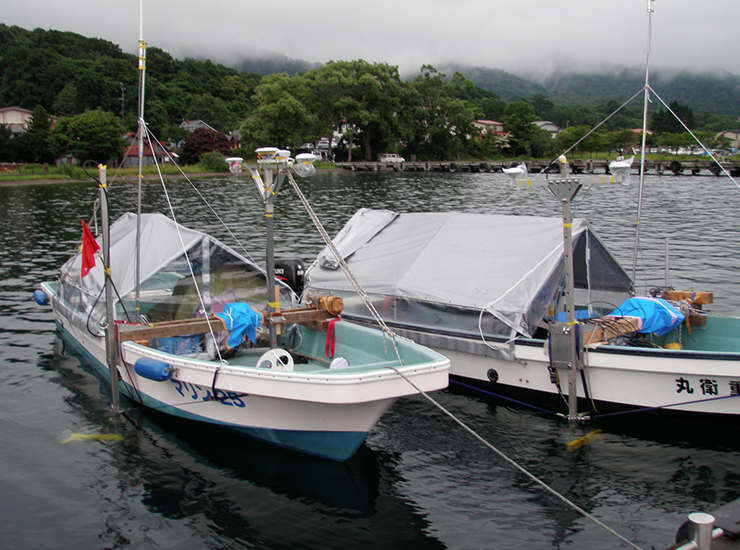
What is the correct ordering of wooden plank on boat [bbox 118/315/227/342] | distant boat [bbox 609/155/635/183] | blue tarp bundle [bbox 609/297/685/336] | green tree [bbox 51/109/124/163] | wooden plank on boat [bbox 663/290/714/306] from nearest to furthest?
1. distant boat [bbox 609/155/635/183]
2. wooden plank on boat [bbox 118/315/227/342]
3. blue tarp bundle [bbox 609/297/685/336]
4. wooden plank on boat [bbox 663/290/714/306]
5. green tree [bbox 51/109/124/163]

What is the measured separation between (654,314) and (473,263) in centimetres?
326

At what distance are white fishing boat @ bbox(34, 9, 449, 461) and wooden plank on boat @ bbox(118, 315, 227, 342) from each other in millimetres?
20

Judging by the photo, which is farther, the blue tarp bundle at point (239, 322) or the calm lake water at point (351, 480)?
the blue tarp bundle at point (239, 322)

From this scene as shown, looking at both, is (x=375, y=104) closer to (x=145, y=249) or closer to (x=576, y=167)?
(x=576, y=167)

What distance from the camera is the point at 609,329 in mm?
9602

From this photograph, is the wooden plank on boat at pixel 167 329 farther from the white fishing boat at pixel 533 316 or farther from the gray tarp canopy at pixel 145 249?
the white fishing boat at pixel 533 316

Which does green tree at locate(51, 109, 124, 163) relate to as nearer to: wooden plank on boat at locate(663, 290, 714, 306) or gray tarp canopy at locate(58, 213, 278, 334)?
gray tarp canopy at locate(58, 213, 278, 334)

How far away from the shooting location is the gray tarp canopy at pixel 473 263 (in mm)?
10109

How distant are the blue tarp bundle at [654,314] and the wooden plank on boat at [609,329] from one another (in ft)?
0.68

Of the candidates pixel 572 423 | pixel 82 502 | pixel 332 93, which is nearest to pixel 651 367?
pixel 572 423

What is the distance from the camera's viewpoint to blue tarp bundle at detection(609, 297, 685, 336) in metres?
10.0

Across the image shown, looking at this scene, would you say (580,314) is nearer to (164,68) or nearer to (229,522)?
(229,522)

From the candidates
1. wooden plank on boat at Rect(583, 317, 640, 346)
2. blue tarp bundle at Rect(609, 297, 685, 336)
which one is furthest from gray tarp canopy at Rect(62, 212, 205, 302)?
blue tarp bundle at Rect(609, 297, 685, 336)

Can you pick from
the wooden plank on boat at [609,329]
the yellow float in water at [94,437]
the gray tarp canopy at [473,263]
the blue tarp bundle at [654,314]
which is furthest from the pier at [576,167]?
the yellow float in water at [94,437]
